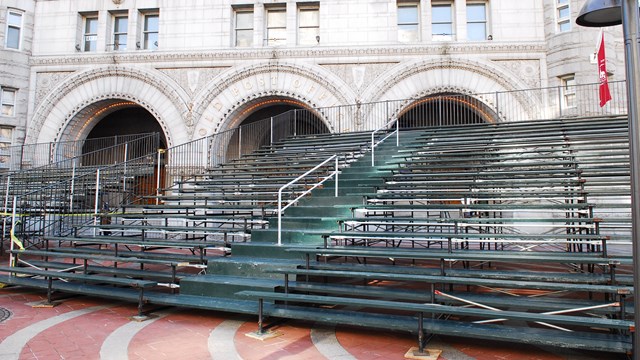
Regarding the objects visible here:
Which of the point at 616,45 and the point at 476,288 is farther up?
the point at 616,45

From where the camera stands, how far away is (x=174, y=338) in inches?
215

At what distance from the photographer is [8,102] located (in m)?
20.0

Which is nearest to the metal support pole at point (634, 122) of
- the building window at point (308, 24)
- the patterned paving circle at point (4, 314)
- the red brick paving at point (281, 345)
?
the red brick paving at point (281, 345)

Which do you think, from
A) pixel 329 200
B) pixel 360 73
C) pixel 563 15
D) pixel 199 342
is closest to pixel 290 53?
pixel 360 73

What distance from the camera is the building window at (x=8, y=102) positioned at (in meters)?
19.9

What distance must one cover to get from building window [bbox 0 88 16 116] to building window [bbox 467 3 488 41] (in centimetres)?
2069

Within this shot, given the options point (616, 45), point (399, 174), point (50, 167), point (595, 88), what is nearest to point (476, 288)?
point (399, 174)

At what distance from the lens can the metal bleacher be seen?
200 inches

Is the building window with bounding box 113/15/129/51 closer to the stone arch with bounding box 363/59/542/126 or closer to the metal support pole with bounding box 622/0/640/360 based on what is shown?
the stone arch with bounding box 363/59/542/126

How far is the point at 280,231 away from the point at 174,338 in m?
2.64

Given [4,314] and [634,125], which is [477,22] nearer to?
[634,125]

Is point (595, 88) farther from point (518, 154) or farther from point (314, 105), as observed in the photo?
point (314, 105)

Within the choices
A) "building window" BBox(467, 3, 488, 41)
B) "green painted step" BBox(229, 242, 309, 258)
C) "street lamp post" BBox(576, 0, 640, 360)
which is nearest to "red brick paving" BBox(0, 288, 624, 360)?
"green painted step" BBox(229, 242, 309, 258)

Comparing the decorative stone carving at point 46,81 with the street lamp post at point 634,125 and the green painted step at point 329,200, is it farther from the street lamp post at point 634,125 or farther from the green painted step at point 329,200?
the street lamp post at point 634,125
